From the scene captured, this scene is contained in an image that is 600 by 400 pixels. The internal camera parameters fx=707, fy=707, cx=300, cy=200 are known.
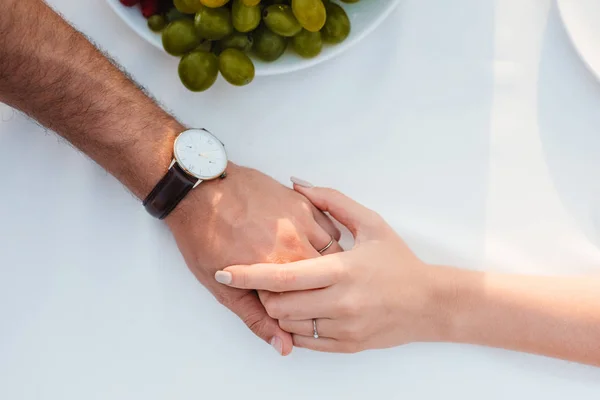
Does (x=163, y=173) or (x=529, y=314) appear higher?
(x=529, y=314)

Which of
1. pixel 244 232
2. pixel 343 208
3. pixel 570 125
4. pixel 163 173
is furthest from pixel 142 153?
pixel 570 125

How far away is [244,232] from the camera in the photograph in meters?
0.89

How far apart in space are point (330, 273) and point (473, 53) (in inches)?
13.6

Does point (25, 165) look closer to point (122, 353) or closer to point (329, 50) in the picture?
point (122, 353)

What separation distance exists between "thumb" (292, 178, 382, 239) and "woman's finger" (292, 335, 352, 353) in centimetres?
14

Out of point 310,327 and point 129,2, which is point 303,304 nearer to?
point 310,327

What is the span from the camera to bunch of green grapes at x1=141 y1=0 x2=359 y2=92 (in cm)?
81

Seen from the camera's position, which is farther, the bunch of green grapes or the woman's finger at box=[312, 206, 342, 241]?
the woman's finger at box=[312, 206, 342, 241]

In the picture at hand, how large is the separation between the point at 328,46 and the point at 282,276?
0.95 feet

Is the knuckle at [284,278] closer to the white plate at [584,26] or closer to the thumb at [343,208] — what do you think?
the thumb at [343,208]

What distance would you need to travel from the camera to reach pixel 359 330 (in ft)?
2.91

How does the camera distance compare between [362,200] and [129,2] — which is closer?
[129,2]

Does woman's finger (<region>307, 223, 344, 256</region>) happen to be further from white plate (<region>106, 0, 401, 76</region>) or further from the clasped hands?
white plate (<region>106, 0, 401, 76</region>)

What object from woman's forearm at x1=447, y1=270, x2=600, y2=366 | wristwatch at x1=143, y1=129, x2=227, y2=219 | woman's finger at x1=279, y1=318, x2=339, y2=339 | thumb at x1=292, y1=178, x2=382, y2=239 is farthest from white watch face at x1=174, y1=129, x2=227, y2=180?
woman's forearm at x1=447, y1=270, x2=600, y2=366
